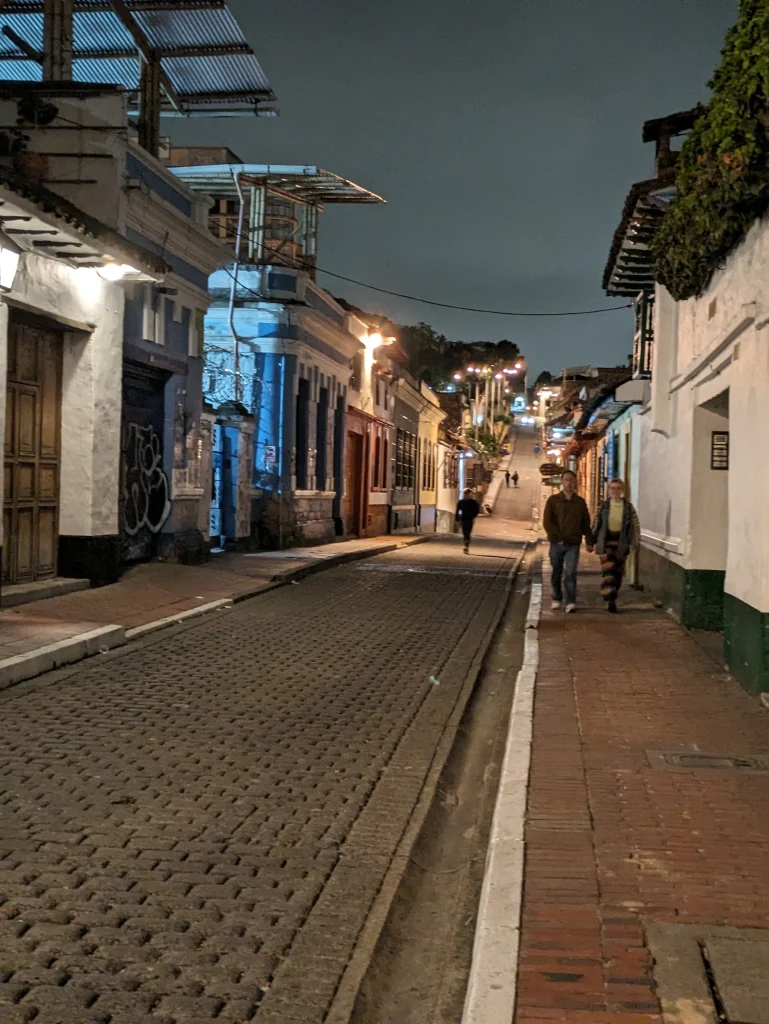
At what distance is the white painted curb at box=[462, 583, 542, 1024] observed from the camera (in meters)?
3.26

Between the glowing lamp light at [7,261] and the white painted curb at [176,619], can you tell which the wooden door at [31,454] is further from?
the white painted curb at [176,619]

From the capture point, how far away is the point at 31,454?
41.9ft

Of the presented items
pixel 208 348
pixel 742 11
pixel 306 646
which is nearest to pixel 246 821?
pixel 306 646

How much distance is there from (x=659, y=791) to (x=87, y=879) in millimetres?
2872

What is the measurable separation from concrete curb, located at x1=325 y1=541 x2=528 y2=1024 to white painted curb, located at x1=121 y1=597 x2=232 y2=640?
3771 millimetres

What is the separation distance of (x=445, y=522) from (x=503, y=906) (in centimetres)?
4715

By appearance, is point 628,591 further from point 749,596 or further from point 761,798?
point 761,798

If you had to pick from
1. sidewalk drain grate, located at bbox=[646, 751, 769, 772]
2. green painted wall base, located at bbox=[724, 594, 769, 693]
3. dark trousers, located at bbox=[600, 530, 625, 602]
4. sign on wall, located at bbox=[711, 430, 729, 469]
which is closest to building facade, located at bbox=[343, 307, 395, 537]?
dark trousers, located at bbox=[600, 530, 625, 602]

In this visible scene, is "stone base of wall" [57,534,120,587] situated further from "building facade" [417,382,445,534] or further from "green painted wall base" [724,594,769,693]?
"building facade" [417,382,445,534]

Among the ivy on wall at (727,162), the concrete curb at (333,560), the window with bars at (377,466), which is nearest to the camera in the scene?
the ivy on wall at (727,162)

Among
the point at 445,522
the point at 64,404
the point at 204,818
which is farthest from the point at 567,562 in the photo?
the point at 445,522

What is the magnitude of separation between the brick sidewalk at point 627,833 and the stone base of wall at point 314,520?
1593cm

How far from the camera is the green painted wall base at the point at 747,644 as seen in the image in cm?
750

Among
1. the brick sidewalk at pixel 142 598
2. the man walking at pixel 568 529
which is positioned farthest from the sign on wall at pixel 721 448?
the brick sidewalk at pixel 142 598
